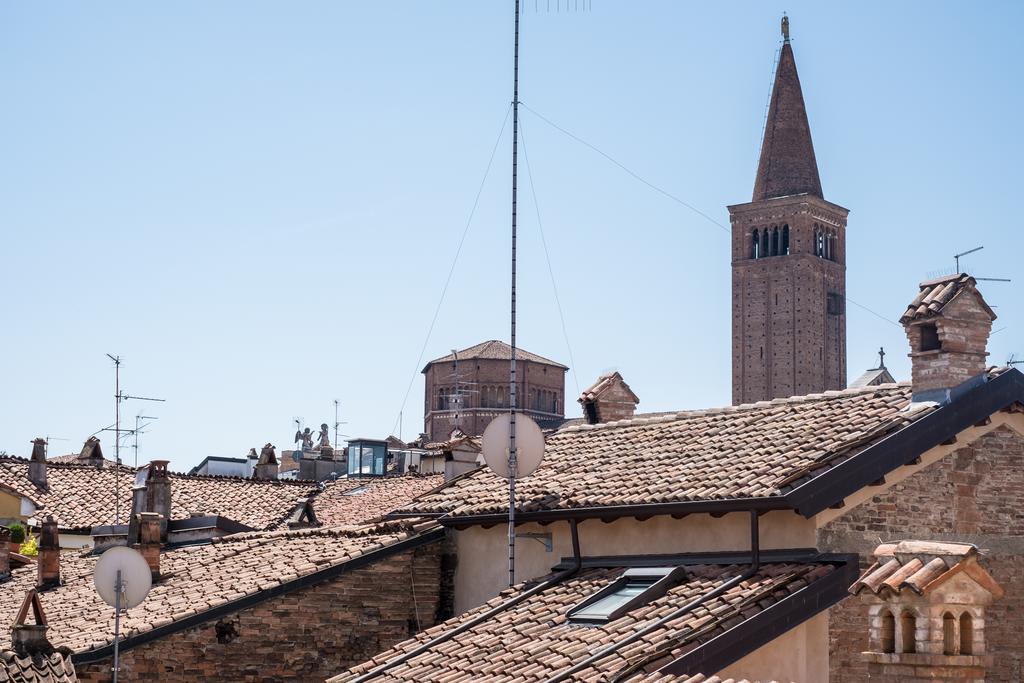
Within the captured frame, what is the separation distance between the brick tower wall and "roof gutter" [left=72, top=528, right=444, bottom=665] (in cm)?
8812

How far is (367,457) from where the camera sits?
51188mm

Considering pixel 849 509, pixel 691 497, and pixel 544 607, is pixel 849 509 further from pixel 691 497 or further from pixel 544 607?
pixel 544 607

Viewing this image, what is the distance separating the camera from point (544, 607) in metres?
15.7

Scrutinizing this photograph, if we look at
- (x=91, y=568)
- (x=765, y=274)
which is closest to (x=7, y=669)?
(x=91, y=568)

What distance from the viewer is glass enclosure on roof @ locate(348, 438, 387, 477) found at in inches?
1996

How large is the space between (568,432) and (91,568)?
8.56 m

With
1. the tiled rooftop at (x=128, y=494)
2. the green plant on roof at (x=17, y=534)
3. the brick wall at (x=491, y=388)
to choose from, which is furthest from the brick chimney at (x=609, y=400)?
the brick wall at (x=491, y=388)

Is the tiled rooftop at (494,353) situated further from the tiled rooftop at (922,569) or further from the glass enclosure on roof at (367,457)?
the tiled rooftop at (922,569)

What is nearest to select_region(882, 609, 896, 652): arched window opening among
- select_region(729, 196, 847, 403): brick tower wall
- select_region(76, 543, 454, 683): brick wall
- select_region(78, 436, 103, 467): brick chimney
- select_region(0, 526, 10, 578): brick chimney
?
select_region(76, 543, 454, 683): brick wall

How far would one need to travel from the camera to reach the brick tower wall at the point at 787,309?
105062 millimetres

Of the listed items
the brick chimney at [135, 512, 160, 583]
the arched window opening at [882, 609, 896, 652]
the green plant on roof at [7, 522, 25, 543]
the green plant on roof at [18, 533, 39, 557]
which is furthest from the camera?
the green plant on roof at [7, 522, 25, 543]

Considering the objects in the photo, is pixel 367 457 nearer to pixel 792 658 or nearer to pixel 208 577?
pixel 208 577

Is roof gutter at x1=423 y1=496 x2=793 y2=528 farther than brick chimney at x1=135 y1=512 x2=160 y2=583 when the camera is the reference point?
No

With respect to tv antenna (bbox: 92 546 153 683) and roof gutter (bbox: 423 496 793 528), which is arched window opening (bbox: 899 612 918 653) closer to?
roof gutter (bbox: 423 496 793 528)
